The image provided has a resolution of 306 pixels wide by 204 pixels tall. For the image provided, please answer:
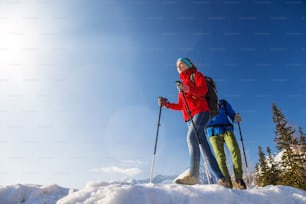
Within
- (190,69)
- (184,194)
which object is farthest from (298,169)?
(184,194)

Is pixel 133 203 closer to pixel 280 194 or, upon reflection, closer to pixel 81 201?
pixel 81 201

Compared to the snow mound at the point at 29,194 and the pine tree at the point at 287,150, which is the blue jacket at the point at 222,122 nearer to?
the snow mound at the point at 29,194

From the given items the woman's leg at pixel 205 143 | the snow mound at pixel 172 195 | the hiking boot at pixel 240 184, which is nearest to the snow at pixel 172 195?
the snow mound at pixel 172 195

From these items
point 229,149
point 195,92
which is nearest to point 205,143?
point 195,92

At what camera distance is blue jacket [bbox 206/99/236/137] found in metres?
5.65

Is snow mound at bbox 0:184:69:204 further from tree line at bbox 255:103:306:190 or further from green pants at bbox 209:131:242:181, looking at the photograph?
tree line at bbox 255:103:306:190

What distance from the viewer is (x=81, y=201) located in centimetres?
215

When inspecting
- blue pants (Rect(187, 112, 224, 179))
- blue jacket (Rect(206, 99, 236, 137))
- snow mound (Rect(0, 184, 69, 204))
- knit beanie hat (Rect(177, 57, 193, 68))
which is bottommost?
snow mound (Rect(0, 184, 69, 204))

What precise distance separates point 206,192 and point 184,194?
279 mm

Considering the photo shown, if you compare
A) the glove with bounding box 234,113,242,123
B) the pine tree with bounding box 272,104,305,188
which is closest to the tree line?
the pine tree with bounding box 272,104,305,188

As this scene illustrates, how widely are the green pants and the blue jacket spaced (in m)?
0.12

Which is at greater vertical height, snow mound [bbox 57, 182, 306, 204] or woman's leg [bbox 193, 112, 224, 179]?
woman's leg [bbox 193, 112, 224, 179]

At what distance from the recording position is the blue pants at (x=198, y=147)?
4.21m

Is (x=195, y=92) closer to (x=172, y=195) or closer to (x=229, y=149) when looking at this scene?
(x=229, y=149)
